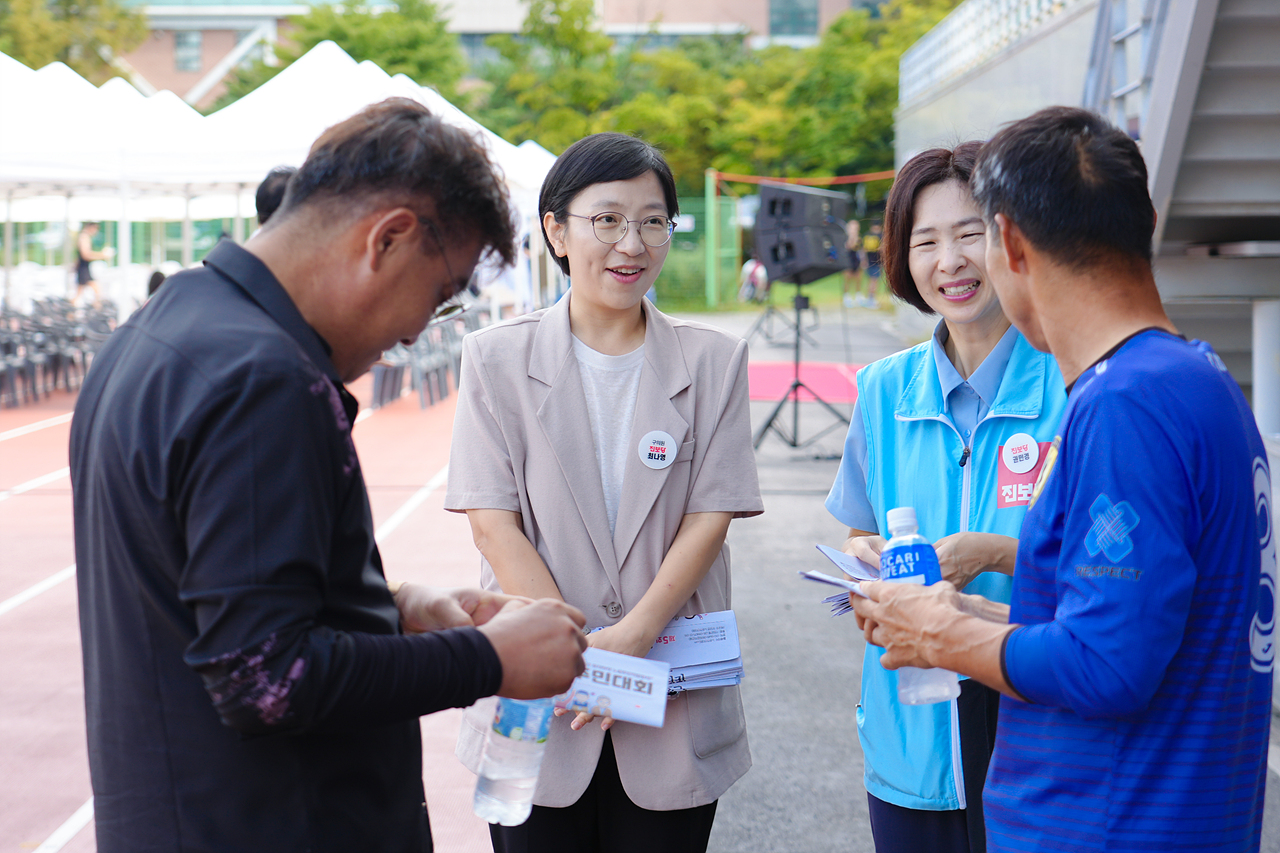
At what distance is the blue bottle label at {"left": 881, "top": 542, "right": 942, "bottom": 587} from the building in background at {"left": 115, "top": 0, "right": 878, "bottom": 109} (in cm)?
4501

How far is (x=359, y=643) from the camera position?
124 cm

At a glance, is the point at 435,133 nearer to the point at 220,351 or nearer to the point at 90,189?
the point at 220,351

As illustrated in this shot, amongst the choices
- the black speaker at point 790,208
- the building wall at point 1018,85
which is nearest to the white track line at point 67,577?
the black speaker at point 790,208

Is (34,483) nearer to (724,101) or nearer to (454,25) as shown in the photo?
(724,101)

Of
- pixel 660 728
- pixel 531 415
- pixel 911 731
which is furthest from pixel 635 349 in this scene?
pixel 911 731

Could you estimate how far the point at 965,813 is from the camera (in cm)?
209

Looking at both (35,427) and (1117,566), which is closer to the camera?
(1117,566)

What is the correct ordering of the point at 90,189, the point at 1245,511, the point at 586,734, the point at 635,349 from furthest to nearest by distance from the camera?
the point at 90,189 → the point at 635,349 → the point at 586,734 → the point at 1245,511

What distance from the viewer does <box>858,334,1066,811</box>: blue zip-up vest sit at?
2062 mm

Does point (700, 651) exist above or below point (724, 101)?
below

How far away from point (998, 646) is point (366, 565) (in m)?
0.89

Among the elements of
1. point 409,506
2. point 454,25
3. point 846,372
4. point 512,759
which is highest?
point 454,25

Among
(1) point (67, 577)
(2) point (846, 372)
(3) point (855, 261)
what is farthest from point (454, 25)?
(1) point (67, 577)

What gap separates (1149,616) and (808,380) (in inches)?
531
